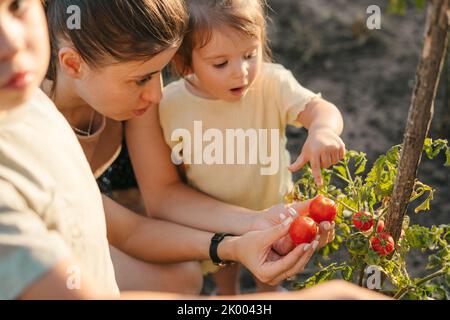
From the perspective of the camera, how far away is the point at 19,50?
99 centimetres

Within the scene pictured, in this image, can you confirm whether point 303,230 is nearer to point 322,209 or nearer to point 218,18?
point 322,209

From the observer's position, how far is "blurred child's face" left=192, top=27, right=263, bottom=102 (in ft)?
6.09

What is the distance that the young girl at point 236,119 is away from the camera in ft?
6.30

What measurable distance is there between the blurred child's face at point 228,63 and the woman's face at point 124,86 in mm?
122

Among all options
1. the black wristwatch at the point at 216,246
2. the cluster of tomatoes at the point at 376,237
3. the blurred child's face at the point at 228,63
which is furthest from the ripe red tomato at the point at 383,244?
the blurred child's face at the point at 228,63

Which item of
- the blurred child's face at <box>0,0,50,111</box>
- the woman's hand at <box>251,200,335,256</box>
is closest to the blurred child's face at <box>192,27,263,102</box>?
the woman's hand at <box>251,200,335,256</box>

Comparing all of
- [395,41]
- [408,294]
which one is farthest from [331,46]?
[408,294]

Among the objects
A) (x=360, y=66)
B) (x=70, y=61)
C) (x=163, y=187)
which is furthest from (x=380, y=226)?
(x=360, y=66)

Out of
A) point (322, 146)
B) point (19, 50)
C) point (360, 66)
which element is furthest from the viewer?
point (360, 66)

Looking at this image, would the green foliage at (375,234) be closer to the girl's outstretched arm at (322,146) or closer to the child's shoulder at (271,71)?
the girl's outstretched arm at (322,146)

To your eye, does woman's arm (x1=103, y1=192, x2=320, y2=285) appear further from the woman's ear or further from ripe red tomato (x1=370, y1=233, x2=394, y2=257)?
the woman's ear

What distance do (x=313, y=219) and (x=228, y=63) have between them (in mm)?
514

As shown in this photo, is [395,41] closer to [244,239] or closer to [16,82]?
[244,239]
